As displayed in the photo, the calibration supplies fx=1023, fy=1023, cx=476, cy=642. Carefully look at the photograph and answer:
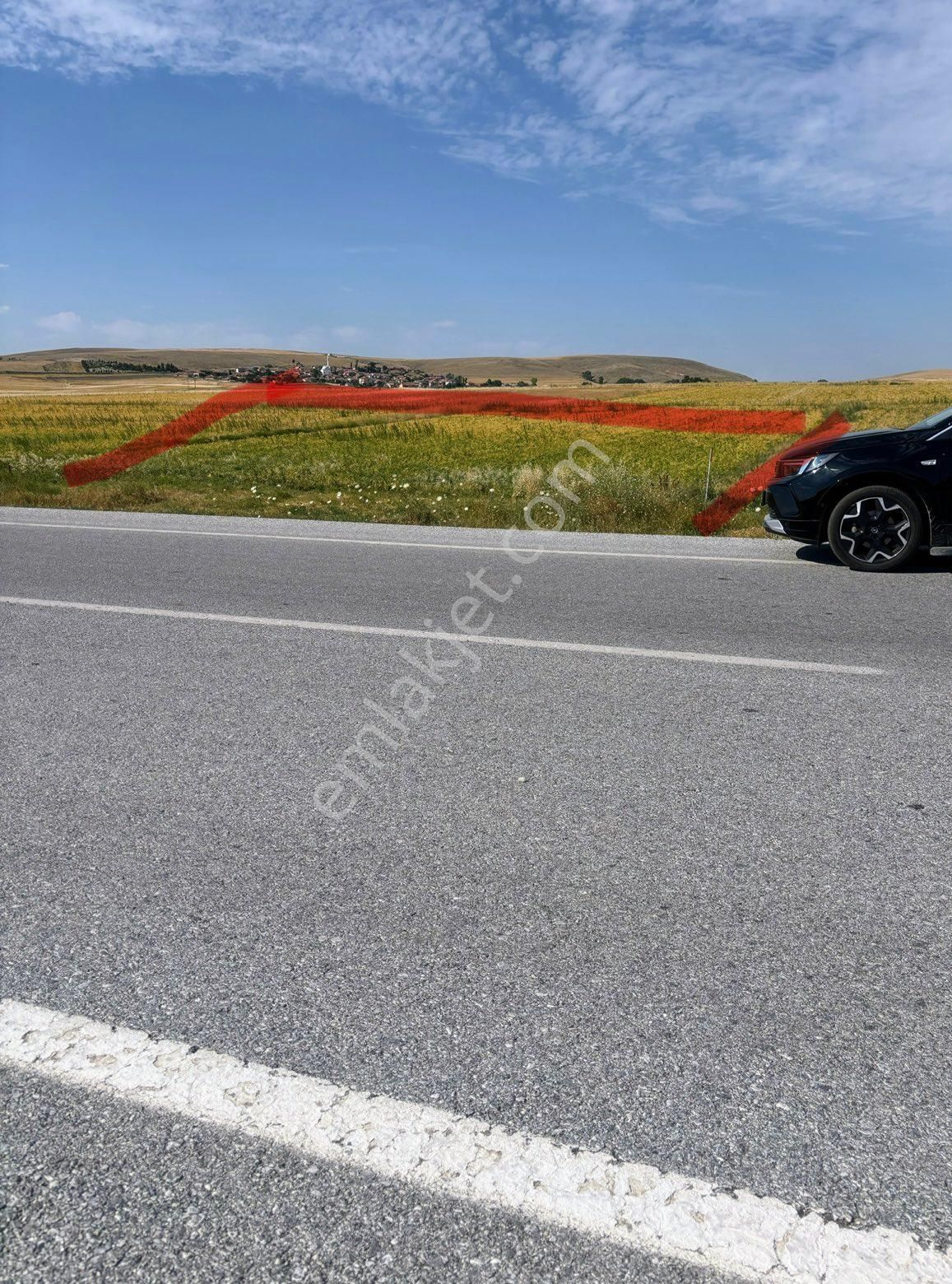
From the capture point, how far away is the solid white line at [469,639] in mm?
5297

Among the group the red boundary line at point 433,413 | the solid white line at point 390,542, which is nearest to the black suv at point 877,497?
the solid white line at point 390,542

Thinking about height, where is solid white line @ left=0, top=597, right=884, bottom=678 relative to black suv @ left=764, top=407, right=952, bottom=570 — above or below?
below

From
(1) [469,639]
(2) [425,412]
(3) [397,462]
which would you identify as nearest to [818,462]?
(1) [469,639]

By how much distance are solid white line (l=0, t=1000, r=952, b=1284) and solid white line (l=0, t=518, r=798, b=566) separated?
22.9 feet

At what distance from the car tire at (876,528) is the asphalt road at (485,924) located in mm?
2309

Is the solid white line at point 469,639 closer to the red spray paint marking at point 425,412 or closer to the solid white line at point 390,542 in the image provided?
the solid white line at point 390,542

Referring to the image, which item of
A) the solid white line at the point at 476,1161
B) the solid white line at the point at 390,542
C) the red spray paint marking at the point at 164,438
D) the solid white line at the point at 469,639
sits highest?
the red spray paint marking at the point at 164,438

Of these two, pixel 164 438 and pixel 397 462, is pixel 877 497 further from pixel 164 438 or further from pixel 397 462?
pixel 164 438

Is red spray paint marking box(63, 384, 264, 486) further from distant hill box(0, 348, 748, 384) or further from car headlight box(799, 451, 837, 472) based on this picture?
distant hill box(0, 348, 748, 384)

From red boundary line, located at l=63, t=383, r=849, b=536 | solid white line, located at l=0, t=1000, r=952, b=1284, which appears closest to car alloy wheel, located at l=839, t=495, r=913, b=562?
red boundary line, located at l=63, t=383, r=849, b=536

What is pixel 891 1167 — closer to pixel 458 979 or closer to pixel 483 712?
pixel 458 979

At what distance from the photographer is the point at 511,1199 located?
72.6 inches

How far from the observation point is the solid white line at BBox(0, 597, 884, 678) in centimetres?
530

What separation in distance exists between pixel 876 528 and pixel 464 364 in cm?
13959
